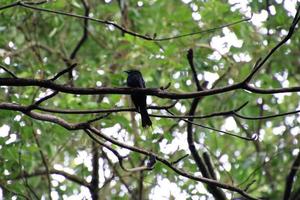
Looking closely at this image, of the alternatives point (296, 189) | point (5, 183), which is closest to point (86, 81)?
point (5, 183)

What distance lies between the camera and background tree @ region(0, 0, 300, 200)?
159 inches

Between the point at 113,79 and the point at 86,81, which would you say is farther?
the point at 86,81

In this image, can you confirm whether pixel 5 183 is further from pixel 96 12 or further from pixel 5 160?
pixel 96 12

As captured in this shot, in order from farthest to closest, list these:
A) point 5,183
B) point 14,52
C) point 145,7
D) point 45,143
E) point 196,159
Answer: point 145,7 → point 14,52 → point 45,143 → point 196,159 → point 5,183

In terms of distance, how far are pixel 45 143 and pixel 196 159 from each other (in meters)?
1.25

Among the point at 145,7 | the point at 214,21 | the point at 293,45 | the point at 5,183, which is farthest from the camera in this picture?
the point at 145,7

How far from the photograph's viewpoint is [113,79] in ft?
15.4

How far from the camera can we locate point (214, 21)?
5238 mm

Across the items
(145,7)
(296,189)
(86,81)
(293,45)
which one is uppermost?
(145,7)

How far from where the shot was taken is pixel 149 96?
471cm

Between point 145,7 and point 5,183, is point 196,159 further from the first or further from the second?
point 145,7

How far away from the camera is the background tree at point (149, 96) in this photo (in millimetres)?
4031

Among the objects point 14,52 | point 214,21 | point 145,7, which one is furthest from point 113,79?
point 145,7

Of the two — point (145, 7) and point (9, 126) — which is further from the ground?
point (145, 7)
